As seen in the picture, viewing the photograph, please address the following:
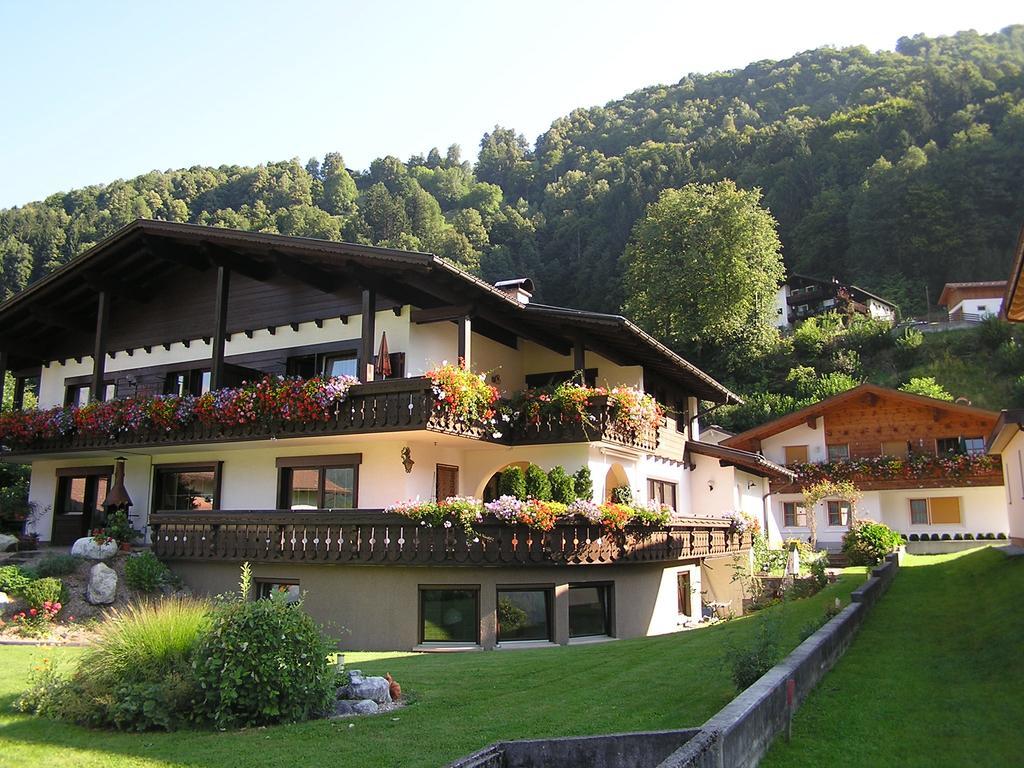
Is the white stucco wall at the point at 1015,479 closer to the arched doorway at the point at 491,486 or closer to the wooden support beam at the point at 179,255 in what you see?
the arched doorway at the point at 491,486

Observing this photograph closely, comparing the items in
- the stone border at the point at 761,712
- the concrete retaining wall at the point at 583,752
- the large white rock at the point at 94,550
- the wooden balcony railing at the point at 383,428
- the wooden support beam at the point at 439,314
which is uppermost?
the wooden support beam at the point at 439,314

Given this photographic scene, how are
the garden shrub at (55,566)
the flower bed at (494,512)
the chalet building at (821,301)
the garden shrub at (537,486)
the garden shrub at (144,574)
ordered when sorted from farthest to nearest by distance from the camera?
the chalet building at (821,301) < the garden shrub at (537,486) < the garden shrub at (144,574) < the garden shrub at (55,566) < the flower bed at (494,512)

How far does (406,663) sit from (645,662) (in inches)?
141

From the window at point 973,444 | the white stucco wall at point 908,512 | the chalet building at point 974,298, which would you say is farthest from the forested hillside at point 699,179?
the window at point 973,444

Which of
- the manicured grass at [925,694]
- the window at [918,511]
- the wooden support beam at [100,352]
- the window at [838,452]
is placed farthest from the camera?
the window at [838,452]

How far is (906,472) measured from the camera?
1430 inches

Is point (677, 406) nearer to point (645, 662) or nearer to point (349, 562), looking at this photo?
point (349, 562)

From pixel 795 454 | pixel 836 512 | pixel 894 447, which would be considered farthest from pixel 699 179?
pixel 836 512

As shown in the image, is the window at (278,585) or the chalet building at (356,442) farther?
the window at (278,585)

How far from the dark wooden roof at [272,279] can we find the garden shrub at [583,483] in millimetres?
3225

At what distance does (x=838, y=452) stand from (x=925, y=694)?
107 ft

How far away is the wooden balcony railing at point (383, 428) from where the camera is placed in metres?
15.9

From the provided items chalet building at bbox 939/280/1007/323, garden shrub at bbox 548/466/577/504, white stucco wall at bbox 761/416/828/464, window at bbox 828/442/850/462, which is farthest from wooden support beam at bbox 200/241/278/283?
chalet building at bbox 939/280/1007/323

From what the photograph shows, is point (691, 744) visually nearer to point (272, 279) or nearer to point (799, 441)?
point (272, 279)
